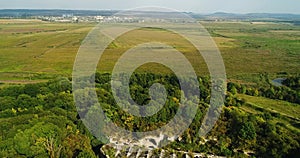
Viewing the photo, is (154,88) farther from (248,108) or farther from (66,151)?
(66,151)

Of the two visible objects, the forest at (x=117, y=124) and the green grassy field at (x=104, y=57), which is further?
the green grassy field at (x=104, y=57)

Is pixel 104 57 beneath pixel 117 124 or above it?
beneath

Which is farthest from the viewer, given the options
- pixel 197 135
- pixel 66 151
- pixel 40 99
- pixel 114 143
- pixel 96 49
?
pixel 96 49

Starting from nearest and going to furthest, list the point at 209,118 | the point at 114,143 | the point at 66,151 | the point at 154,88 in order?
1. the point at 66,151
2. the point at 114,143
3. the point at 209,118
4. the point at 154,88

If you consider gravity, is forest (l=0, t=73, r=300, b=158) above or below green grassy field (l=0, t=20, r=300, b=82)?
above

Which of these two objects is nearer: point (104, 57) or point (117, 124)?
point (117, 124)

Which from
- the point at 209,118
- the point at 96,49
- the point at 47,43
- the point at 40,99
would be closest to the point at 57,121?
the point at 40,99

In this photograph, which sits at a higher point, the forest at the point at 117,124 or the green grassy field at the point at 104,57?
the forest at the point at 117,124

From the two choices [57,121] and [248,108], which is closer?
[57,121]

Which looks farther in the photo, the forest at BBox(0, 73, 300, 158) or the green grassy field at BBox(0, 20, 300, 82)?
the green grassy field at BBox(0, 20, 300, 82)
